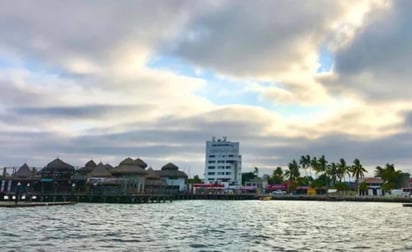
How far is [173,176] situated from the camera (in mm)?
167500

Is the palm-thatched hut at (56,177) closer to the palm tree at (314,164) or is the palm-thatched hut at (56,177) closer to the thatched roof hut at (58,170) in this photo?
the thatched roof hut at (58,170)

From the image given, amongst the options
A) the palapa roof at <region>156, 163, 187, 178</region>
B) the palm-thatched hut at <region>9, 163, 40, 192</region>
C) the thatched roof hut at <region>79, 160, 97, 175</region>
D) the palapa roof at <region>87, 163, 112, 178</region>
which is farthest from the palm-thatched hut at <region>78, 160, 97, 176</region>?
the palapa roof at <region>156, 163, 187, 178</region>

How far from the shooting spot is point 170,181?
168750 mm

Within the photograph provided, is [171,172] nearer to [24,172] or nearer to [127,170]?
[127,170]

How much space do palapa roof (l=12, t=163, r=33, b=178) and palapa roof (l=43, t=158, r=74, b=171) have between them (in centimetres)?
643

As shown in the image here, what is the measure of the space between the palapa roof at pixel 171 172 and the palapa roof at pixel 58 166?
45.8m

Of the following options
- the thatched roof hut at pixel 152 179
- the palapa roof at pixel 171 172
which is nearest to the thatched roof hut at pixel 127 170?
the thatched roof hut at pixel 152 179

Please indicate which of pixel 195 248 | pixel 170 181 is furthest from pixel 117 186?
pixel 195 248

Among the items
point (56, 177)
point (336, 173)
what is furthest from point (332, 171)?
point (56, 177)

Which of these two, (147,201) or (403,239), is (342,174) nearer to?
(147,201)

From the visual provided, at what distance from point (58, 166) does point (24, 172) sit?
1564cm

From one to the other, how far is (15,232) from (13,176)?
9434cm

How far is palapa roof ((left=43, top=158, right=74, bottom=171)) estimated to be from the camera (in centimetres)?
12112

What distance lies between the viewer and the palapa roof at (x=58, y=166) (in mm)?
121125
